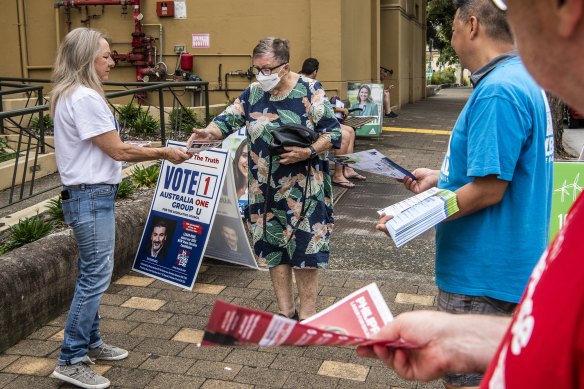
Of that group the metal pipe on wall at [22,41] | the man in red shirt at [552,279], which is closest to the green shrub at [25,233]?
the man in red shirt at [552,279]

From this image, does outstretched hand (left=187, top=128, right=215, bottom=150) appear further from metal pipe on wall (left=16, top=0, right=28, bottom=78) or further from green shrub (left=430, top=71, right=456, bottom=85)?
green shrub (left=430, top=71, right=456, bottom=85)

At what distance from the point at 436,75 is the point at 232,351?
52398 millimetres

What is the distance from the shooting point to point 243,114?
5.11 meters

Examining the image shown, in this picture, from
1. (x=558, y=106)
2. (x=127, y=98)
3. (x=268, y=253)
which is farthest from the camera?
(x=127, y=98)

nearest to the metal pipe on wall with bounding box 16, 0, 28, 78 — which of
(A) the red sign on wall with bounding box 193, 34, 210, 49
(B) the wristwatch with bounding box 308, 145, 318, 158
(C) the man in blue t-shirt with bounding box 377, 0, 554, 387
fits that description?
(A) the red sign on wall with bounding box 193, 34, 210, 49

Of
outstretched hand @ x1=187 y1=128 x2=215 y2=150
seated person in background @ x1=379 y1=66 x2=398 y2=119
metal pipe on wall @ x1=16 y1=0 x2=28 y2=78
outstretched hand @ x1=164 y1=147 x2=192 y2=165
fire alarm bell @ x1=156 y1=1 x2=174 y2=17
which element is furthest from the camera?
seated person in background @ x1=379 y1=66 x2=398 y2=119

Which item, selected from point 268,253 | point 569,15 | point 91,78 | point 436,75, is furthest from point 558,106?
point 436,75

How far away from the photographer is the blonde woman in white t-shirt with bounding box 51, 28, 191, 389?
13.3 feet

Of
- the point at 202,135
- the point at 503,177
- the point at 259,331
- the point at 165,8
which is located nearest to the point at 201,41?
the point at 165,8

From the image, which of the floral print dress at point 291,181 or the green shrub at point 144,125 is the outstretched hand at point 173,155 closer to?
the floral print dress at point 291,181

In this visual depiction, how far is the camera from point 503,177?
2.74 meters

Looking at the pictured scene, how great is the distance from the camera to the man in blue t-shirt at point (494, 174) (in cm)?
274

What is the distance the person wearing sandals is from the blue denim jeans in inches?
42.8

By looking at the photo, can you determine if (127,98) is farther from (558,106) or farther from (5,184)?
(558,106)
